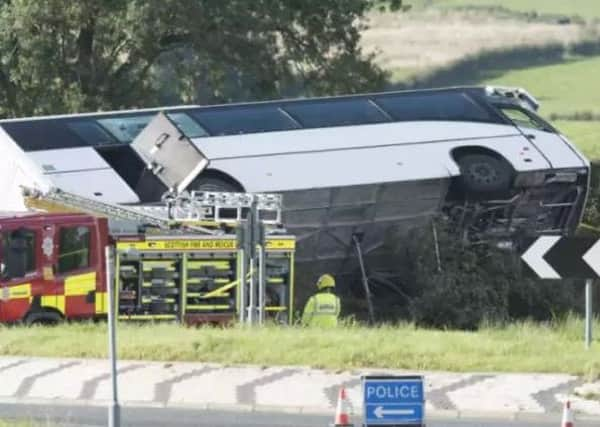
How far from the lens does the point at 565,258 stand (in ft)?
61.4

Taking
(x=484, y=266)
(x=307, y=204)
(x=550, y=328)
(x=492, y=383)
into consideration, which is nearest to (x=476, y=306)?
(x=484, y=266)

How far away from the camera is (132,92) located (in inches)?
1566

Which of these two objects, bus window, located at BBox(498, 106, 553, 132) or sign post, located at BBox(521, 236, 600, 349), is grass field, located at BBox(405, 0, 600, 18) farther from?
sign post, located at BBox(521, 236, 600, 349)

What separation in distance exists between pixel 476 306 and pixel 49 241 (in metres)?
8.18

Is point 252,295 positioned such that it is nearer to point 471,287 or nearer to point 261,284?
point 261,284

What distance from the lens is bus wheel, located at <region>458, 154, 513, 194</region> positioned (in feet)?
97.5

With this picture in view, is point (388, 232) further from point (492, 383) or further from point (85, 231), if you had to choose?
point (492, 383)

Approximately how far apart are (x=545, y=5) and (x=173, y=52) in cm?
5022

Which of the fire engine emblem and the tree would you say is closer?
the fire engine emblem

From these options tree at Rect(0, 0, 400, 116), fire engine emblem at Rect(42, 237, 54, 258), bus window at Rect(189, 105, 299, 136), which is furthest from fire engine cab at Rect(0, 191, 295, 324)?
tree at Rect(0, 0, 400, 116)

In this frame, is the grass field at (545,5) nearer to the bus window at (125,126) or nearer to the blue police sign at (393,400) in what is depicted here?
the bus window at (125,126)

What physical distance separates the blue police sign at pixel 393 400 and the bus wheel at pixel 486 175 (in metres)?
18.1

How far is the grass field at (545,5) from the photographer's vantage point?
83.8 metres

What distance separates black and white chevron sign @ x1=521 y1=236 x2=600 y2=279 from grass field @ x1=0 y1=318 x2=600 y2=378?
0.86 meters
